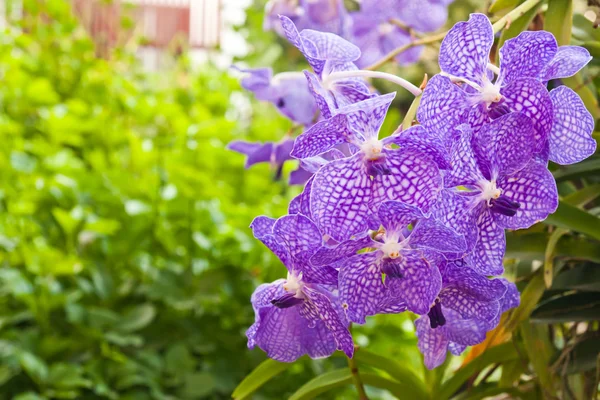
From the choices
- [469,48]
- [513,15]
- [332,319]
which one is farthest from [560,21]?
[332,319]

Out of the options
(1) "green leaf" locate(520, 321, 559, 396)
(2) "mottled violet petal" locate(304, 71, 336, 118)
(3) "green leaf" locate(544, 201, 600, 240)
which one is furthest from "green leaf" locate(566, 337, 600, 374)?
(2) "mottled violet petal" locate(304, 71, 336, 118)

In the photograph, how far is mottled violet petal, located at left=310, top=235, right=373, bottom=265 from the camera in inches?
12.3

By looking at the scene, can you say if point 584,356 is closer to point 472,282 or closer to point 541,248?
point 541,248

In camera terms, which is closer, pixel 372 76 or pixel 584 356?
pixel 372 76

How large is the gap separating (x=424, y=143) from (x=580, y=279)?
0.90 feet

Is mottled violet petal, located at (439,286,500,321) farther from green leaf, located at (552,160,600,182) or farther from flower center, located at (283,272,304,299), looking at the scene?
green leaf, located at (552,160,600,182)

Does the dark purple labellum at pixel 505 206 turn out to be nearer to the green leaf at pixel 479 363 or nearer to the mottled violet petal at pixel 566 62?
the mottled violet petal at pixel 566 62

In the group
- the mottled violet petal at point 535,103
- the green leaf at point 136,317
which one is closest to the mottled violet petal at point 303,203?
the mottled violet petal at point 535,103

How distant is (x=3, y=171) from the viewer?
1.03 meters

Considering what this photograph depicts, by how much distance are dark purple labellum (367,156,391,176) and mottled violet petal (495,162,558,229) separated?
0.06 metres

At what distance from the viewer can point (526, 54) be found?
13.0 inches

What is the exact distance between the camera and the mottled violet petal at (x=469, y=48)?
33cm

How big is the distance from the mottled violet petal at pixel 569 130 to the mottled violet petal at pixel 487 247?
0.05 metres

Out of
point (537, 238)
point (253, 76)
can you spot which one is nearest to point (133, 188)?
point (253, 76)
